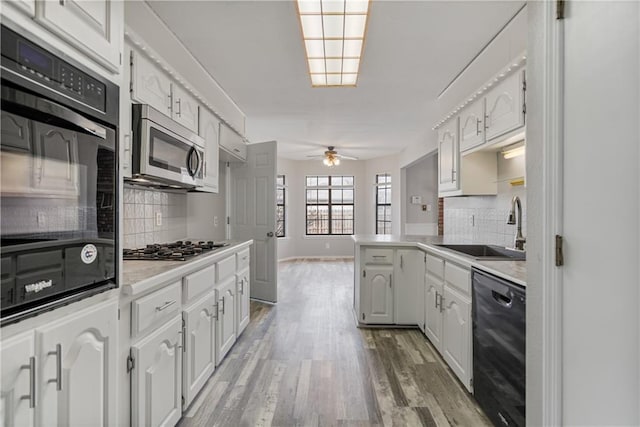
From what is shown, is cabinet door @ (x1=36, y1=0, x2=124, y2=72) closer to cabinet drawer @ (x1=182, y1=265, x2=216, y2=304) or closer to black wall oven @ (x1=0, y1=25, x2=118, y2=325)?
black wall oven @ (x1=0, y1=25, x2=118, y2=325)

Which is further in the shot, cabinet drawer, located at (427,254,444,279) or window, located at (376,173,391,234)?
window, located at (376,173,391,234)

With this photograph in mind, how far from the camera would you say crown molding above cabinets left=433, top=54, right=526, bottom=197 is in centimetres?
200

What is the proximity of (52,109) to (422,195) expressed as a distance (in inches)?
272

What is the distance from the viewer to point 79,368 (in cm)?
100

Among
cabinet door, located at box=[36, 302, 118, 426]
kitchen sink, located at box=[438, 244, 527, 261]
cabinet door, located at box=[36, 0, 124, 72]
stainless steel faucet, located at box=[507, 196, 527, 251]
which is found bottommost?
cabinet door, located at box=[36, 302, 118, 426]

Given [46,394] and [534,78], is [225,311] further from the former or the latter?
[534,78]

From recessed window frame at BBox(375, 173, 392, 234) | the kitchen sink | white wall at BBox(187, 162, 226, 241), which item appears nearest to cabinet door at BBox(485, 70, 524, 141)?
the kitchen sink

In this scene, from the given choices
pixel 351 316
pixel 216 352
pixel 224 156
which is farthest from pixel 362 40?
pixel 351 316

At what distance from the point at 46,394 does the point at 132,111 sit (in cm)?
144

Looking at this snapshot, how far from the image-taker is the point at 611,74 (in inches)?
30.6

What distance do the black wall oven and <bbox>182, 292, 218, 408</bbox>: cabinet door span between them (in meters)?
0.86

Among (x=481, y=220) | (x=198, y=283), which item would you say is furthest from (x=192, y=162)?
(x=481, y=220)

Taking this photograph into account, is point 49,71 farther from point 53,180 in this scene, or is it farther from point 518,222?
point 518,222

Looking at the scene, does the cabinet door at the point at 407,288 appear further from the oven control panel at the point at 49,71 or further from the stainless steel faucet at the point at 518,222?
the oven control panel at the point at 49,71
